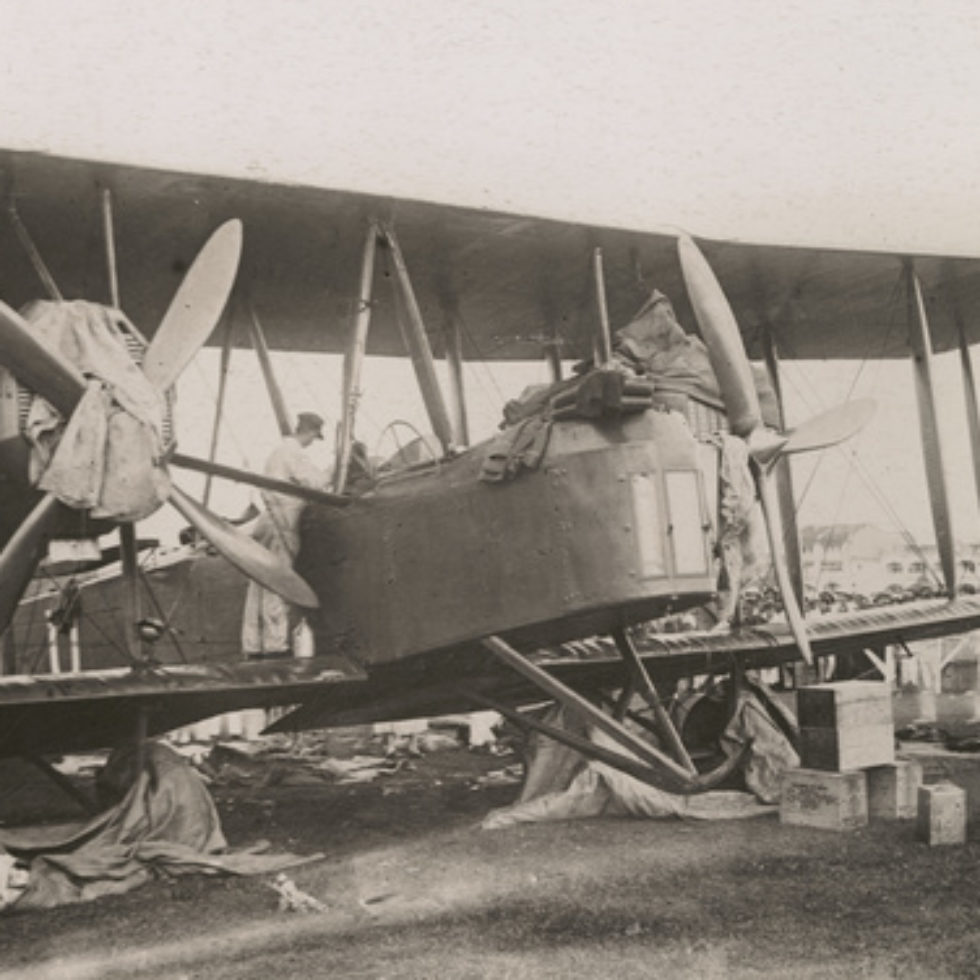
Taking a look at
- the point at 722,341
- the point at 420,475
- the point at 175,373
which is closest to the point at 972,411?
the point at 722,341

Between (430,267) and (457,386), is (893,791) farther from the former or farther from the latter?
(430,267)

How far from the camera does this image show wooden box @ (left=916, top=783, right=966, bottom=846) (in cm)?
732

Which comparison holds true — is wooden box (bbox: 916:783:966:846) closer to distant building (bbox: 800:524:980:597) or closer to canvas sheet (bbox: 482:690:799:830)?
canvas sheet (bbox: 482:690:799:830)

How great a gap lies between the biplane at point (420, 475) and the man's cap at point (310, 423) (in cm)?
72

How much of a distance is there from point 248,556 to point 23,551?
1487 millimetres

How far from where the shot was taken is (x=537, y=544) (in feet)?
23.2

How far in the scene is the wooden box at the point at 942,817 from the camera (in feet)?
24.0

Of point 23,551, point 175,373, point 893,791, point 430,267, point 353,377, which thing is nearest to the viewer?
point 23,551

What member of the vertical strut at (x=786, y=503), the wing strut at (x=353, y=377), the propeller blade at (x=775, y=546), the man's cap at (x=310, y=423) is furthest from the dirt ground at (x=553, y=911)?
the vertical strut at (x=786, y=503)

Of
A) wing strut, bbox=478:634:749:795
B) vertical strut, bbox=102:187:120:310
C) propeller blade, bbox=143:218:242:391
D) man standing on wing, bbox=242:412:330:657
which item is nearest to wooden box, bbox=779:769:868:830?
wing strut, bbox=478:634:749:795

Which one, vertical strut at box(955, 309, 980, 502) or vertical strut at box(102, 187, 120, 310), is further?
vertical strut at box(955, 309, 980, 502)

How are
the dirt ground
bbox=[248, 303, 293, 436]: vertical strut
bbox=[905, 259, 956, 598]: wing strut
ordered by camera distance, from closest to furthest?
the dirt ground
bbox=[248, 303, 293, 436]: vertical strut
bbox=[905, 259, 956, 598]: wing strut

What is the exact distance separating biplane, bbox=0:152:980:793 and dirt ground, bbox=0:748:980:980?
77 centimetres

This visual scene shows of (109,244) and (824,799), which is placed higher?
(109,244)
